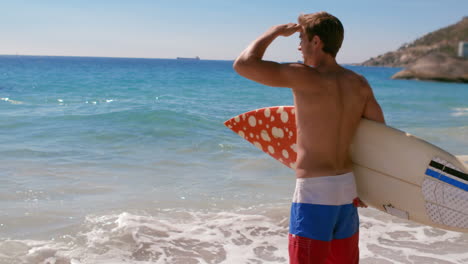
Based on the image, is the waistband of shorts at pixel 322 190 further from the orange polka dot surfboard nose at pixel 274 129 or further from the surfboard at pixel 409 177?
the orange polka dot surfboard nose at pixel 274 129

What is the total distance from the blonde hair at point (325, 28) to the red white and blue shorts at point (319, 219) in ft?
1.78

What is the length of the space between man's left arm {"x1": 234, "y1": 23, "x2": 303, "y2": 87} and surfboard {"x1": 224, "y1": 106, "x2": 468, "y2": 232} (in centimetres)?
53

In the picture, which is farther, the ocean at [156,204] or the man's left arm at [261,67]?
the ocean at [156,204]

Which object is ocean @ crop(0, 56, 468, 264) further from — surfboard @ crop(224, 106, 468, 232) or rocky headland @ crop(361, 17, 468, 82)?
rocky headland @ crop(361, 17, 468, 82)

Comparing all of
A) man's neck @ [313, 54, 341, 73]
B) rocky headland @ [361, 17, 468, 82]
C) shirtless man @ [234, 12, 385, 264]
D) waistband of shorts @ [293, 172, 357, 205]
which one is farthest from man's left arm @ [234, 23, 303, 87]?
rocky headland @ [361, 17, 468, 82]

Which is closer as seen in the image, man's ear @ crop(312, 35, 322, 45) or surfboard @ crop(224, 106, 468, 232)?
man's ear @ crop(312, 35, 322, 45)

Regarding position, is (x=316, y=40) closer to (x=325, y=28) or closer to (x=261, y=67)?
(x=325, y=28)

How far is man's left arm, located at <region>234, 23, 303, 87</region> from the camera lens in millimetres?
1866

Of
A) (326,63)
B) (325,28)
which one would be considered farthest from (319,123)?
(325,28)

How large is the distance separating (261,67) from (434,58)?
42245 mm

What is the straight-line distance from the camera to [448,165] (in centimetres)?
225

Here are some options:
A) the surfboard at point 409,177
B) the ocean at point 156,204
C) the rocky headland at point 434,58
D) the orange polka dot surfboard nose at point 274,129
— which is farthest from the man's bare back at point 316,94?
the rocky headland at point 434,58

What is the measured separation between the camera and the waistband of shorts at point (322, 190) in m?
1.98

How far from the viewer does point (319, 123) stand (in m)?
1.95
